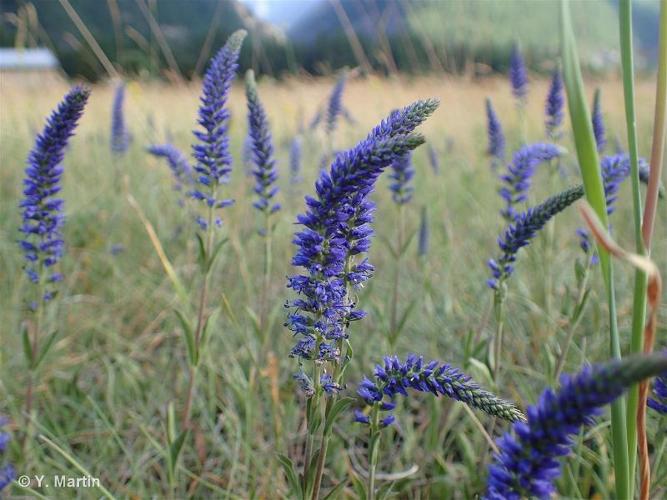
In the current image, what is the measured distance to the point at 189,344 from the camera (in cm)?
216

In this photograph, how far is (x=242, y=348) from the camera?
3.20 meters

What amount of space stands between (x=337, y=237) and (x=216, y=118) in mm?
993

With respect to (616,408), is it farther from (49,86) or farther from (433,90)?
(49,86)

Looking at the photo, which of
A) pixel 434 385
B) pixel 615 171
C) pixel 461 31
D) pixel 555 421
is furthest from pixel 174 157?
pixel 461 31

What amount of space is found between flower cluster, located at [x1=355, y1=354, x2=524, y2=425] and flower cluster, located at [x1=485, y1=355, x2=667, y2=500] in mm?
198

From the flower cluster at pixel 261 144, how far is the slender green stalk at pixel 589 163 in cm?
135

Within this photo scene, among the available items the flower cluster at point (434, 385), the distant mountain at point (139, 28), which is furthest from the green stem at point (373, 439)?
the distant mountain at point (139, 28)

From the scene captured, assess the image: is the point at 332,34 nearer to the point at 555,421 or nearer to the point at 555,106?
the point at 555,106

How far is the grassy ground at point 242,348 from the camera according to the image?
7.70ft

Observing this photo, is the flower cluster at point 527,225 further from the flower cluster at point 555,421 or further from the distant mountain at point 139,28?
the distant mountain at point 139,28

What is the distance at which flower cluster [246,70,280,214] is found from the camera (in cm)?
233

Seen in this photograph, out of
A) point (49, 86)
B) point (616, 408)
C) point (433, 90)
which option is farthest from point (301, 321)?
point (49, 86)

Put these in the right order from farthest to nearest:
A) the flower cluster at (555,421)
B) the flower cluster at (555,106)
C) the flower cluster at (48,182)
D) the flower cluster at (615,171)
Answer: the flower cluster at (555,106) → the flower cluster at (615,171) → the flower cluster at (48,182) → the flower cluster at (555,421)

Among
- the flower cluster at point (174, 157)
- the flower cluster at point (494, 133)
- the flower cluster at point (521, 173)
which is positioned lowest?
the flower cluster at point (174, 157)
